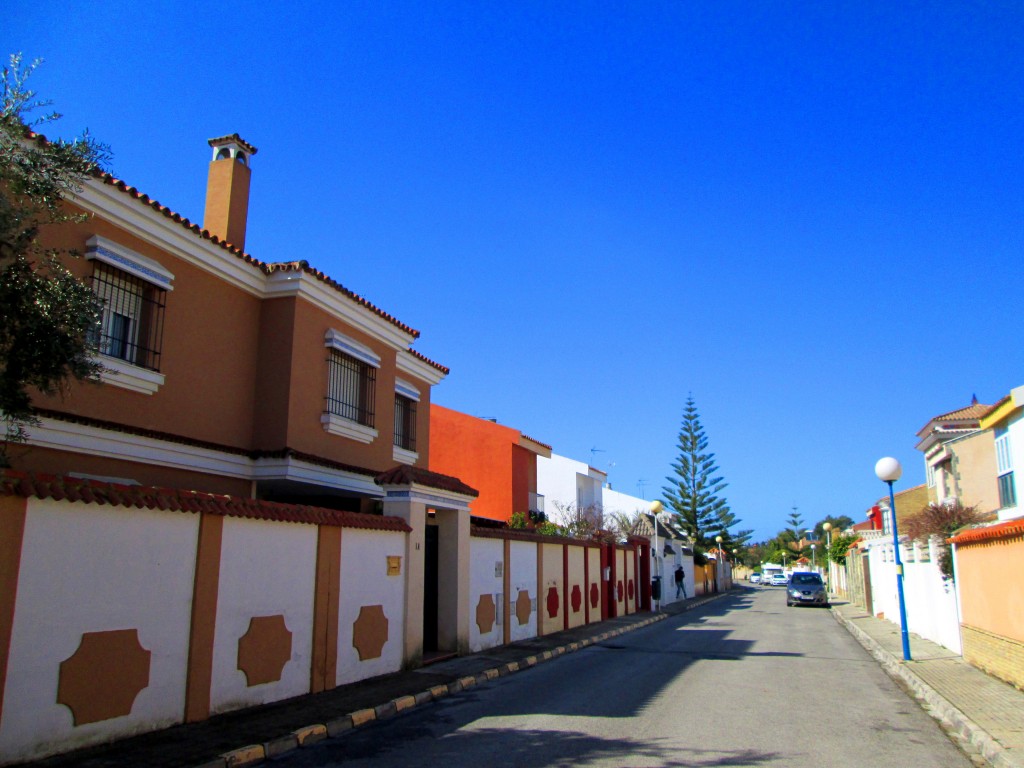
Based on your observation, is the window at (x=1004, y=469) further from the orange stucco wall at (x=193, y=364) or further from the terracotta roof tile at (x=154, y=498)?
the orange stucco wall at (x=193, y=364)

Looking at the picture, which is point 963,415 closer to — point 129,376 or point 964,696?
point 964,696

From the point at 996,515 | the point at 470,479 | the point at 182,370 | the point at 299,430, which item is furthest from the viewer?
the point at 470,479

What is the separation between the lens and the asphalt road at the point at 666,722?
7.50 meters

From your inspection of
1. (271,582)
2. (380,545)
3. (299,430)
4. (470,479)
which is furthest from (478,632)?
(470,479)

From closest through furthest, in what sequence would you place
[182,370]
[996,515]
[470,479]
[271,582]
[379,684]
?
[271,582] → [379,684] → [182,370] → [996,515] → [470,479]

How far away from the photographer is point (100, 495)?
7.29 meters

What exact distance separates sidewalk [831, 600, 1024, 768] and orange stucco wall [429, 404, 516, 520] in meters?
16.5

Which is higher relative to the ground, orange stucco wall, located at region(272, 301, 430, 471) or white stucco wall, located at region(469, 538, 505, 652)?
orange stucco wall, located at region(272, 301, 430, 471)

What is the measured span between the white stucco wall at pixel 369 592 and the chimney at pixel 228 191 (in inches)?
282

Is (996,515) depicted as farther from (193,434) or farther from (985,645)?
(193,434)

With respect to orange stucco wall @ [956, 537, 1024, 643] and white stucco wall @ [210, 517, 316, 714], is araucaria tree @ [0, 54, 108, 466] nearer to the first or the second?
white stucco wall @ [210, 517, 316, 714]

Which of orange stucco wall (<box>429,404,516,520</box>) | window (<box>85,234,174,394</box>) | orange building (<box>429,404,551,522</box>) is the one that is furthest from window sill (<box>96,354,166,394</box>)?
orange stucco wall (<box>429,404,516,520</box>)

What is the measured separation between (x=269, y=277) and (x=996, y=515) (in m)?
19.0

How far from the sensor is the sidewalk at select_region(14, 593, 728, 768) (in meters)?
6.87
